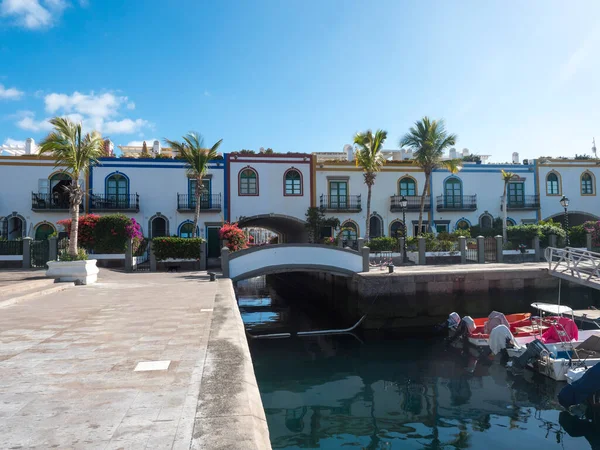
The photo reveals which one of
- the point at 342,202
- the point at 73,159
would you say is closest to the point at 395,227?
the point at 342,202

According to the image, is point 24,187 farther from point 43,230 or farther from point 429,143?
point 429,143

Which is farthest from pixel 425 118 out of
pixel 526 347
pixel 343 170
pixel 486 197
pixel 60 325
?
pixel 60 325

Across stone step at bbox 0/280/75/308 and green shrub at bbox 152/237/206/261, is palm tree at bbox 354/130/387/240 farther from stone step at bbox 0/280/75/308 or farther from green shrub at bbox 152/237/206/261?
stone step at bbox 0/280/75/308

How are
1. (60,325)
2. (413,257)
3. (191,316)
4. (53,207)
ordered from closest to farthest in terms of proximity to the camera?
(60,325) → (191,316) → (413,257) → (53,207)

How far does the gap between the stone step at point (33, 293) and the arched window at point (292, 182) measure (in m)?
17.9

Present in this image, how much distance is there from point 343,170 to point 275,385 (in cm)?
2263

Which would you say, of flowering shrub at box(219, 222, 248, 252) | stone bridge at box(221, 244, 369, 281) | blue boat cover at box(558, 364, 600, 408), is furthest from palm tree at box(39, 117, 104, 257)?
blue boat cover at box(558, 364, 600, 408)

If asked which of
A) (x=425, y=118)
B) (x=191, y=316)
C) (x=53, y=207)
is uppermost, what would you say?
(x=425, y=118)

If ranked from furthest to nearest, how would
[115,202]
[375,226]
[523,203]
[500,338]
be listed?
[523,203], [375,226], [115,202], [500,338]

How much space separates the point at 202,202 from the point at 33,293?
58.9ft

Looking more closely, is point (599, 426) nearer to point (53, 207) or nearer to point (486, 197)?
point (486, 197)

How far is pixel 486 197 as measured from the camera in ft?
114

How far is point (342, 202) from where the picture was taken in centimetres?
3195

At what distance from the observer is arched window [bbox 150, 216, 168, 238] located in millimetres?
29891
